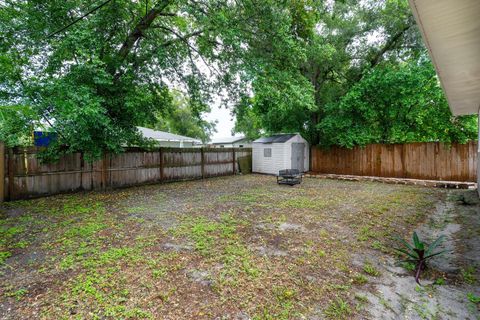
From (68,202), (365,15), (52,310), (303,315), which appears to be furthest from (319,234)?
(365,15)

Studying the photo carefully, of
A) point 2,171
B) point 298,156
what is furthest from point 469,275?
point 298,156

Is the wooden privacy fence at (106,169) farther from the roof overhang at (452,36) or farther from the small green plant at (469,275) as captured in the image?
the small green plant at (469,275)

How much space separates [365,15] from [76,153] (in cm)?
1327

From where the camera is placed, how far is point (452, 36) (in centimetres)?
261

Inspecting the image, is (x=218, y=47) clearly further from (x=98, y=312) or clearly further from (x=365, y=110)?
(x=98, y=312)

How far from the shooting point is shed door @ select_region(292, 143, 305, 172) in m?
12.6

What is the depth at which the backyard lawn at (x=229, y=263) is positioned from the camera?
7.21ft

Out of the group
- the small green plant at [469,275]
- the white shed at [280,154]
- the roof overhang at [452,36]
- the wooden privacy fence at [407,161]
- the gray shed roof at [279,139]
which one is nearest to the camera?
the roof overhang at [452,36]

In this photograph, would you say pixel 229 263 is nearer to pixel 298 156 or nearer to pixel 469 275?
pixel 469 275

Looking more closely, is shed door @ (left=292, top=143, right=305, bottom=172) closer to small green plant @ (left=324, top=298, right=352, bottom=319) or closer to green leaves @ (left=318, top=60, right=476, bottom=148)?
green leaves @ (left=318, top=60, right=476, bottom=148)

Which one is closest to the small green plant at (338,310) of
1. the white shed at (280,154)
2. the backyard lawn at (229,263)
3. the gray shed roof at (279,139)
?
the backyard lawn at (229,263)

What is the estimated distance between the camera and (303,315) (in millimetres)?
2092

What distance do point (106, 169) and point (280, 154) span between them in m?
7.92

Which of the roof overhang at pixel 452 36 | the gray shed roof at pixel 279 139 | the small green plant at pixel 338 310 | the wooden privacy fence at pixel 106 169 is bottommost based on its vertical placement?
the small green plant at pixel 338 310
